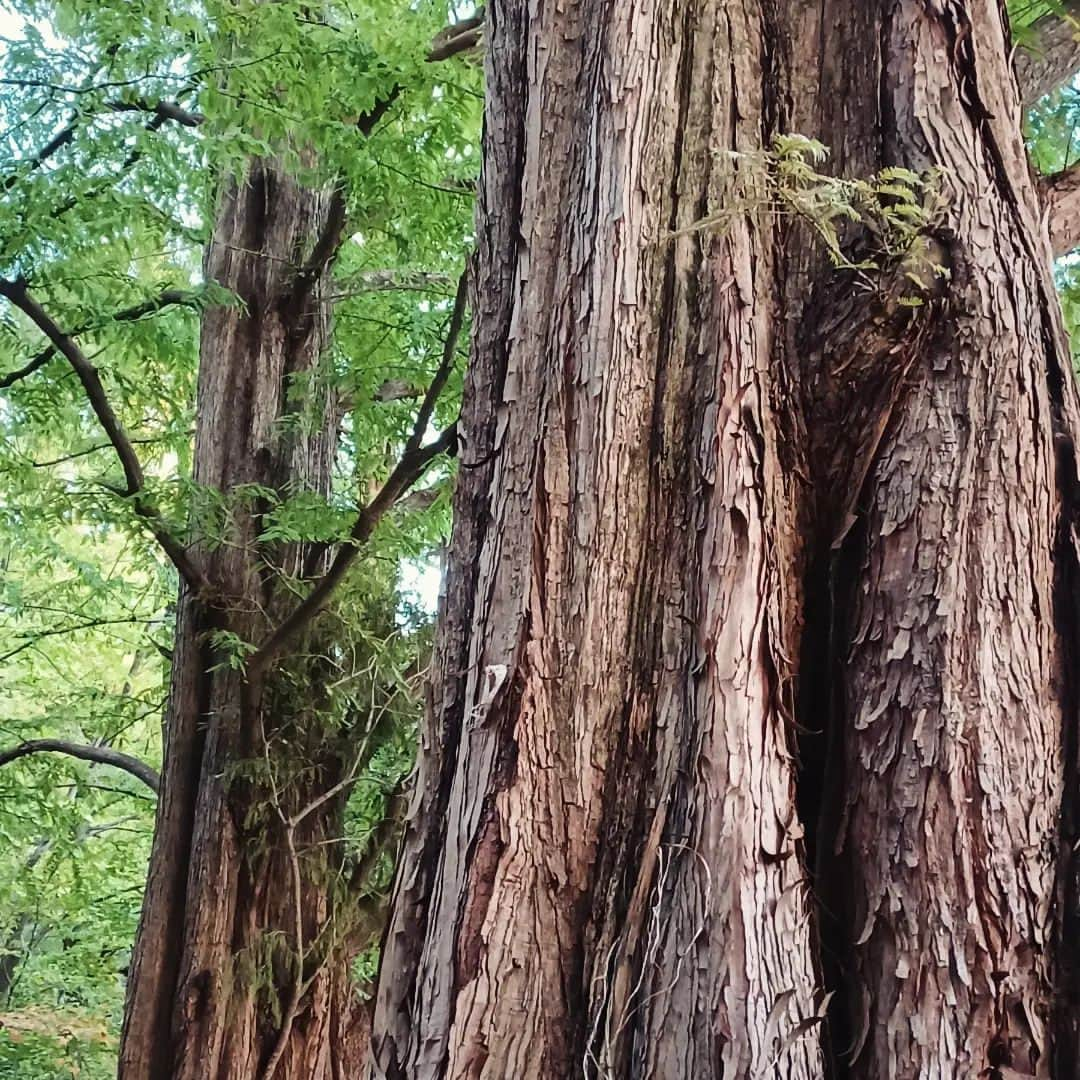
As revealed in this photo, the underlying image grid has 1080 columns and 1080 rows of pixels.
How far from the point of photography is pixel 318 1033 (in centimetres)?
429

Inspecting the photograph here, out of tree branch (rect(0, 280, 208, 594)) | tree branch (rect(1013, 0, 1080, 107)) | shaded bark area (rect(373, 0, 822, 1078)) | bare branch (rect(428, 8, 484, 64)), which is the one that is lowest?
shaded bark area (rect(373, 0, 822, 1078))

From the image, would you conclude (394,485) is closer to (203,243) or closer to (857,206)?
(203,243)

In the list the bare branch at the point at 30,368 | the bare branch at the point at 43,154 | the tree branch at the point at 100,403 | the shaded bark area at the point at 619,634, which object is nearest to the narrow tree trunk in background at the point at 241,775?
the tree branch at the point at 100,403

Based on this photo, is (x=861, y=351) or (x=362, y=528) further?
(x=362, y=528)

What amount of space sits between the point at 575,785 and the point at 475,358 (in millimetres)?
868

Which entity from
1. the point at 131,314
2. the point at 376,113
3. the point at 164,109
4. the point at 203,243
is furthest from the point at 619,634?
the point at 203,243

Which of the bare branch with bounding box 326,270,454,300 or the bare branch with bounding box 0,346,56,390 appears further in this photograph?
the bare branch with bounding box 326,270,454,300

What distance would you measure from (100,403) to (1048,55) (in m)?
3.20

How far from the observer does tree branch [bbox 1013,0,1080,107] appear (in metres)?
2.84

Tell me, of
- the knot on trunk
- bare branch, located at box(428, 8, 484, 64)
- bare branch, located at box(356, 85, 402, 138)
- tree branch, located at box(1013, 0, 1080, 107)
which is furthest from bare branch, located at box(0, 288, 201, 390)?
tree branch, located at box(1013, 0, 1080, 107)

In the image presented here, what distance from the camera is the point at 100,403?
3787 millimetres

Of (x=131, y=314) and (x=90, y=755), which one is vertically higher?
(x=131, y=314)

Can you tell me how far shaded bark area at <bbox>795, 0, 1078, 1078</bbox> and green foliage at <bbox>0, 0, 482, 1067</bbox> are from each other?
7.83 feet

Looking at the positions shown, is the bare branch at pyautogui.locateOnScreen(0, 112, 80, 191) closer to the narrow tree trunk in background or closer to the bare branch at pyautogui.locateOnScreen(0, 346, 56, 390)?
the bare branch at pyautogui.locateOnScreen(0, 346, 56, 390)
